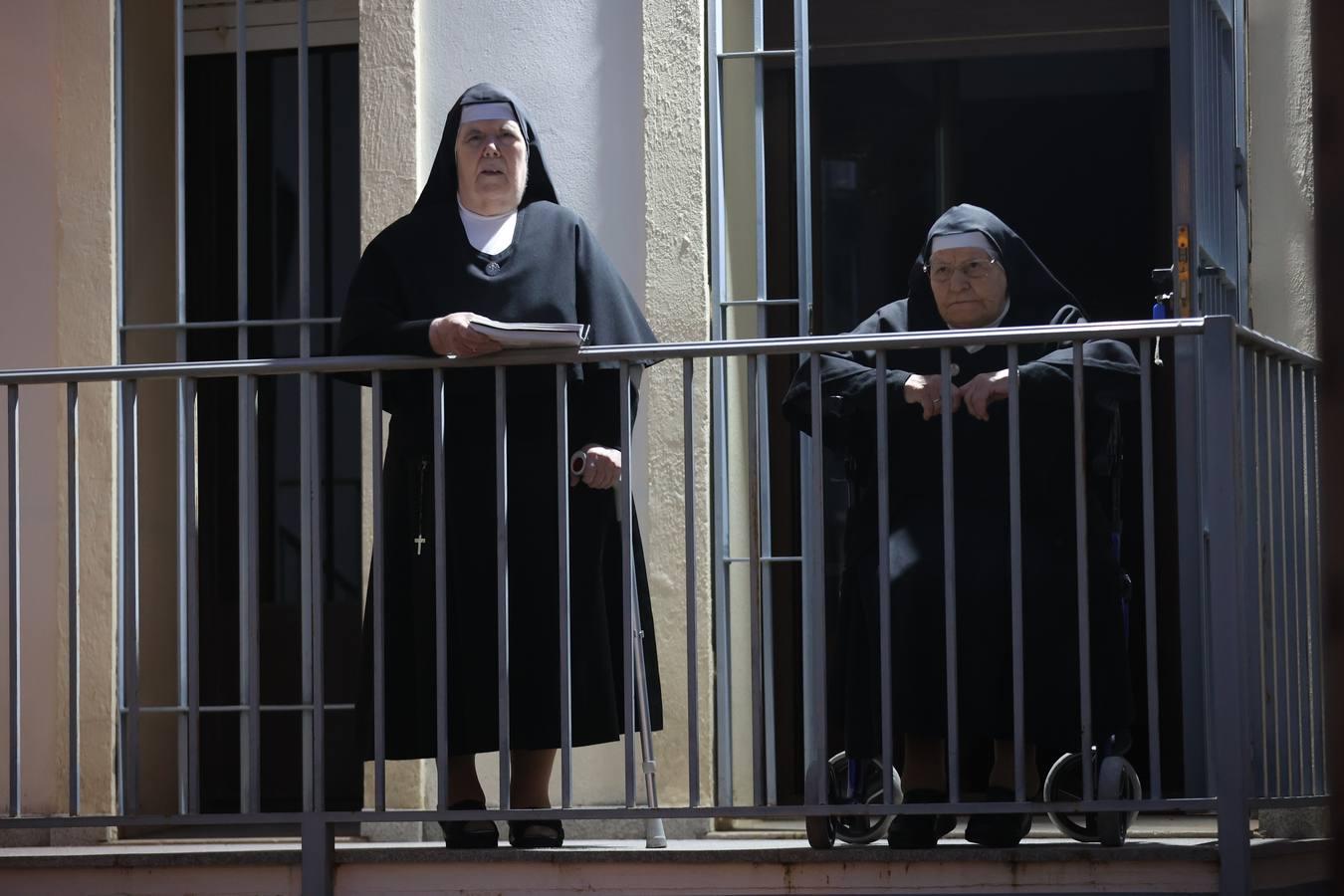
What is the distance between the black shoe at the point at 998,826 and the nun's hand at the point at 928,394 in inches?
31.3

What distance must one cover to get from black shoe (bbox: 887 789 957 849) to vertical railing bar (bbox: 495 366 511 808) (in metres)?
0.79

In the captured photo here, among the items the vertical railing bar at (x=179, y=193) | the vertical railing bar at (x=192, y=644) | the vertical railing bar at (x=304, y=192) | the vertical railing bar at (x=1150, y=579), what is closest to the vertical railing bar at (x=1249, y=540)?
the vertical railing bar at (x=1150, y=579)

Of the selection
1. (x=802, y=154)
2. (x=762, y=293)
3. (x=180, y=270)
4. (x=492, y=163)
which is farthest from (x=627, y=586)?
(x=180, y=270)

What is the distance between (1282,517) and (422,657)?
6.26 ft

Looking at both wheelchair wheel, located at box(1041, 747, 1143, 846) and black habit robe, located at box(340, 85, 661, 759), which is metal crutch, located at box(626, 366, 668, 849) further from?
wheelchair wheel, located at box(1041, 747, 1143, 846)

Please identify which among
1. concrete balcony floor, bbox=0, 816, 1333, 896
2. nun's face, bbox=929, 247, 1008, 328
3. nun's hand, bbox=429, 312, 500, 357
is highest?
nun's face, bbox=929, 247, 1008, 328

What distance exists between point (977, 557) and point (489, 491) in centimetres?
110

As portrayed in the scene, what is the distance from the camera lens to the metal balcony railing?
3846 mm

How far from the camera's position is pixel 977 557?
4191 mm

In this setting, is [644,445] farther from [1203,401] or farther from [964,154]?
[1203,401]

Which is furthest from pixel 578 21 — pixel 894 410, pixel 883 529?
pixel 883 529

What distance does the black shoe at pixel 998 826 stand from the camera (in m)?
4.07

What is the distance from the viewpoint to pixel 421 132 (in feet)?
19.1

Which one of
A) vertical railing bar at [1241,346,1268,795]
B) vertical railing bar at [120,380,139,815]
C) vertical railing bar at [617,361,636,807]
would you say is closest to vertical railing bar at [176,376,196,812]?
vertical railing bar at [120,380,139,815]
